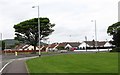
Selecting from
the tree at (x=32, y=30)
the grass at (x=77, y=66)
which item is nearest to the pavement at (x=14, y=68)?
the grass at (x=77, y=66)

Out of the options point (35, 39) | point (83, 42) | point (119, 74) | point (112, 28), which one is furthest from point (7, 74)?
point (83, 42)

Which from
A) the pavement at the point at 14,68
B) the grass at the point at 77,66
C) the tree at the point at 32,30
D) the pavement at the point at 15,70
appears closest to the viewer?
the grass at the point at 77,66

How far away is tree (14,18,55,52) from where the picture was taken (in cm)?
9181

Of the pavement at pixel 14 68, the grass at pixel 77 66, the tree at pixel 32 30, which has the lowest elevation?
the pavement at pixel 14 68

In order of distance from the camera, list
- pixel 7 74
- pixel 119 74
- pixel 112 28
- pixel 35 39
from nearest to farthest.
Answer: pixel 119 74 < pixel 7 74 < pixel 35 39 < pixel 112 28

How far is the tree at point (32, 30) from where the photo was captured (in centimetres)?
9181

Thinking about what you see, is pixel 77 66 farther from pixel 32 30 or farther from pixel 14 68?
pixel 32 30

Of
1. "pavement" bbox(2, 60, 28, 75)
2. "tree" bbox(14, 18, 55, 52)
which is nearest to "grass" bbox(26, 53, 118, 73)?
"pavement" bbox(2, 60, 28, 75)

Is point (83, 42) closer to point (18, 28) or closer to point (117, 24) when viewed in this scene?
point (117, 24)

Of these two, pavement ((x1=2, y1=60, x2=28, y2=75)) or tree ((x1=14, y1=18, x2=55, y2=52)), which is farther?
tree ((x1=14, y1=18, x2=55, y2=52))

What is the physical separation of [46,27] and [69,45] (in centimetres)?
10501

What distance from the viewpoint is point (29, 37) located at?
91.9 meters

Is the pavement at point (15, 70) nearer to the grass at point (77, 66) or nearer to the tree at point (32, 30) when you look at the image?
the grass at point (77, 66)

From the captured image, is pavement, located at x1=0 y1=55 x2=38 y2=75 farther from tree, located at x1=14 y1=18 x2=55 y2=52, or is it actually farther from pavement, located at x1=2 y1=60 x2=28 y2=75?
tree, located at x1=14 y1=18 x2=55 y2=52
